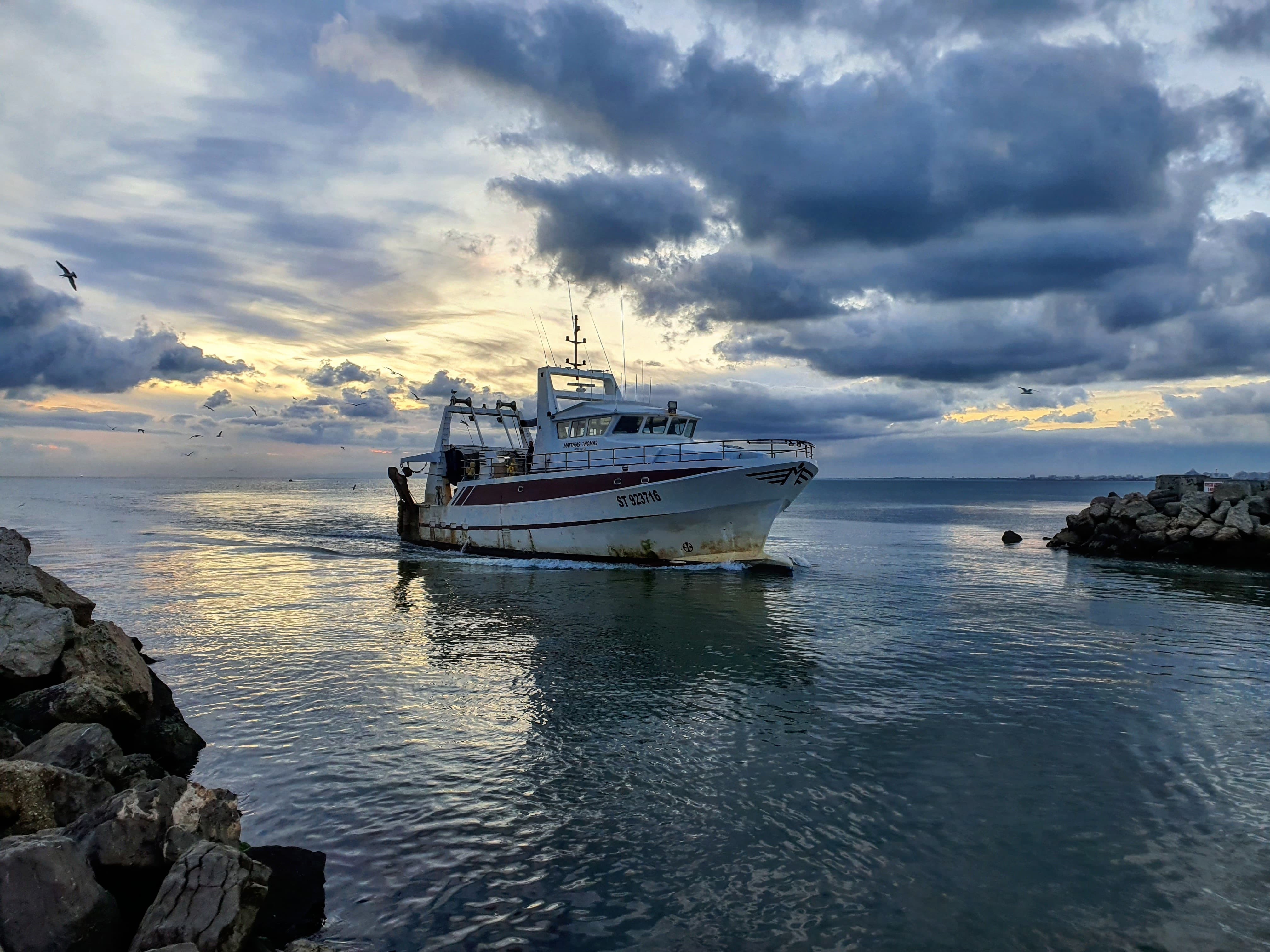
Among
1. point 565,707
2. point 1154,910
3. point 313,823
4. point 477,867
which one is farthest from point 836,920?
point 565,707

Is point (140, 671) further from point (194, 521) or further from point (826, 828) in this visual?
point (194, 521)

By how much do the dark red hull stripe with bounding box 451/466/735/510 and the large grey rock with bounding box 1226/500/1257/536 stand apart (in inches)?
837

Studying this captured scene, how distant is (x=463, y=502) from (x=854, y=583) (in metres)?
17.3

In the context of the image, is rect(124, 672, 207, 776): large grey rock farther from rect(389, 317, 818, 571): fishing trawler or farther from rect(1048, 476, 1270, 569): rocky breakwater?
rect(1048, 476, 1270, 569): rocky breakwater

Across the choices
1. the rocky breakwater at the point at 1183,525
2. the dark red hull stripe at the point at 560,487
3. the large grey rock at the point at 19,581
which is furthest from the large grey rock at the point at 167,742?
the rocky breakwater at the point at 1183,525

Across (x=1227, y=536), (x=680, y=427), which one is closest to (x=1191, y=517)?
(x=1227, y=536)

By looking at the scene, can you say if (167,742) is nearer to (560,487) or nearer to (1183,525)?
(560,487)

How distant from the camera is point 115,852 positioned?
4641 mm

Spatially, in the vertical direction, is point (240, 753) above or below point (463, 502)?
below

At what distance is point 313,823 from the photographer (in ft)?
22.1

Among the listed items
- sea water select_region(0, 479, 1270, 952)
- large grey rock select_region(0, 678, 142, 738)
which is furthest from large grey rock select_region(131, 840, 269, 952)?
large grey rock select_region(0, 678, 142, 738)

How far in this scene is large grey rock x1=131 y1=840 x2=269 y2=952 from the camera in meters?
4.20

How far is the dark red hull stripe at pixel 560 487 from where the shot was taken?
2464 cm

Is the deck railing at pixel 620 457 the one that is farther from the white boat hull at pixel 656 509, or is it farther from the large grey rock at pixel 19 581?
the large grey rock at pixel 19 581
